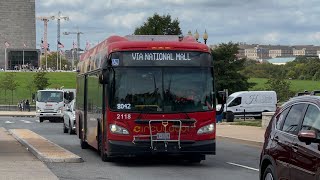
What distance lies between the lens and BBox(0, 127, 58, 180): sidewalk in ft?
45.1

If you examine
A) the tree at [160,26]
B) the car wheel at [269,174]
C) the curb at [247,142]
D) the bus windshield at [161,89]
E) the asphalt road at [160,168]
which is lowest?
the curb at [247,142]

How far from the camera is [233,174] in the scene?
14852 mm

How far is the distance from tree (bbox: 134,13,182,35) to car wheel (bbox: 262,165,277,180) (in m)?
66.1

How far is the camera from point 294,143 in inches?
344

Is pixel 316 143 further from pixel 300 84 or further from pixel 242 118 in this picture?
pixel 300 84

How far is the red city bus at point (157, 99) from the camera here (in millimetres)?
15953

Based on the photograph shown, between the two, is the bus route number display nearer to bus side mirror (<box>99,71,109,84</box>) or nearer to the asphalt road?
bus side mirror (<box>99,71,109,84</box>)

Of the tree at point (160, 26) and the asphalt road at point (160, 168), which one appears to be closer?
the asphalt road at point (160, 168)

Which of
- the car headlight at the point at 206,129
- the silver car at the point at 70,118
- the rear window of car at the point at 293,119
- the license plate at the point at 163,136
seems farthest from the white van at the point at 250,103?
the rear window of car at the point at 293,119

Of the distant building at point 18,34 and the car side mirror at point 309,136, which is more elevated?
the distant building at point 18,34

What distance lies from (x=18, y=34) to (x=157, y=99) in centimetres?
16899

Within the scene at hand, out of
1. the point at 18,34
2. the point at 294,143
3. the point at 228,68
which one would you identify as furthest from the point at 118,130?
the point at 18,34

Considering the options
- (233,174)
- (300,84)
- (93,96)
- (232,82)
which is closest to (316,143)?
(233,174)

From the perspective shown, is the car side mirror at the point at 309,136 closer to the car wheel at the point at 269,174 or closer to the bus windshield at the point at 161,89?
the car wheel at the point at 269,174
